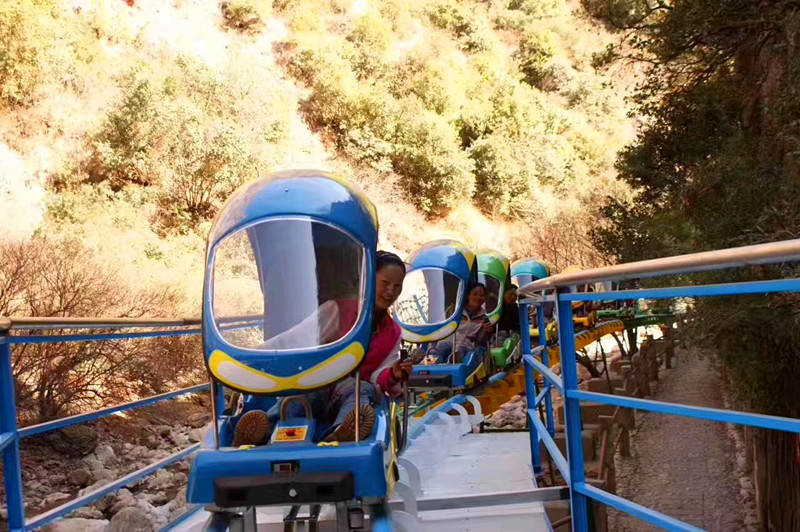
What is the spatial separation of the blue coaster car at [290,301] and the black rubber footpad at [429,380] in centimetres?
454

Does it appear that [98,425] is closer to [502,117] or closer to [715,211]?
[715,211]

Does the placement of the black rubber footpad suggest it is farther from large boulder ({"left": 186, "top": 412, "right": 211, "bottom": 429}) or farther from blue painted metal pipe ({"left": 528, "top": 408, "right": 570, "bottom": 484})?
large boulder ({"left": 186, "top": 412, "right": 211, "bottom": 429})

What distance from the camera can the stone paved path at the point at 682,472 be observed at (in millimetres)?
10539

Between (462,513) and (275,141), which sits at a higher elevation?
(275,141)

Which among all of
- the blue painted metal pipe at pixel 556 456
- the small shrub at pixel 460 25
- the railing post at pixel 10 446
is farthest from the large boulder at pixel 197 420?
the small shrub at pixel 460 25

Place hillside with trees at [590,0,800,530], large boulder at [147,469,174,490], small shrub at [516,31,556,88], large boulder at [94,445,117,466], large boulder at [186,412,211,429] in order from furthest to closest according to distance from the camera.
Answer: small shrub at [516,31,556,88] < large boulder at [186,412,211,429] < large boulder at [94,445,117,466] < large boulder at [147,469,174,490] < hillside with trees at [590,0,800,530]

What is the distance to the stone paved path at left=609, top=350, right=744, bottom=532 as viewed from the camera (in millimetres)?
10539

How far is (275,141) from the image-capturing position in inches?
1084

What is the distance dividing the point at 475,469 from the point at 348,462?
3.06m

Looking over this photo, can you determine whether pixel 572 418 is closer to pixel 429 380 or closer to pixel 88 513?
pixel 429 380

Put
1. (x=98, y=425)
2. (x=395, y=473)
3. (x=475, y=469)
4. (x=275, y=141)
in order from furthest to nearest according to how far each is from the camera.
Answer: (x=275, y=141), (x=98, y=425), (x=475, y=469), (x=395, y=473)

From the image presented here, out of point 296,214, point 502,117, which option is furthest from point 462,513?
point 502,117

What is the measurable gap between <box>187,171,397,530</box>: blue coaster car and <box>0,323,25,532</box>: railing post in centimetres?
76

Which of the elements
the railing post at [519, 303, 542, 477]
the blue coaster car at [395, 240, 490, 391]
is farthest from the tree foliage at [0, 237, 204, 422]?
the railing post at [519, 303, 542, 477]
